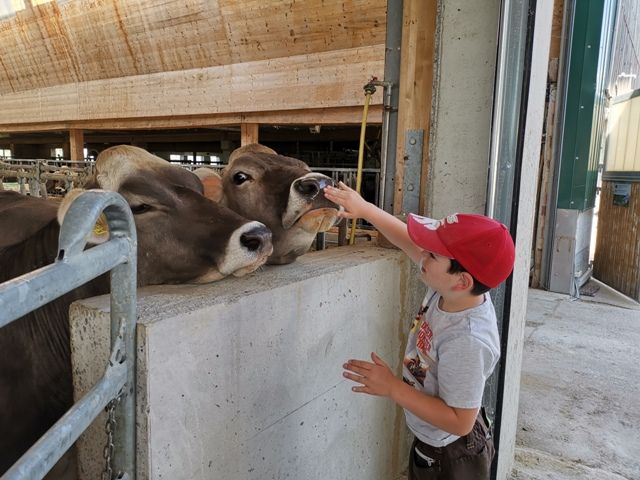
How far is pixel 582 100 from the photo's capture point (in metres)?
6.87

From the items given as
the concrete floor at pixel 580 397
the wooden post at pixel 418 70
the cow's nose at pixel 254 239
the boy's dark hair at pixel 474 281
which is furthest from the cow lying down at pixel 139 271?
the concrete floor at pixel 580 397

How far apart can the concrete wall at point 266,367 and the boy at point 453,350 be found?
0.36 meters

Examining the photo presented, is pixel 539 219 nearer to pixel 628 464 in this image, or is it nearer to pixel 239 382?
pixel 628 464

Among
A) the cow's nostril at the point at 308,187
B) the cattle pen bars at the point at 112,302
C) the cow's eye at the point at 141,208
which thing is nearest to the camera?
the cattle pen bars at the point at 112,302

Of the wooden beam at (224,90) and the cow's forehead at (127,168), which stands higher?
the wooden beam at (224,90)

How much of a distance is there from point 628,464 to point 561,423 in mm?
520

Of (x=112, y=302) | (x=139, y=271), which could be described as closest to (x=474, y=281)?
(x=112, y=302)

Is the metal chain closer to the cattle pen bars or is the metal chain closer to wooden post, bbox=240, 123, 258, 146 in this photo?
the cattle pen bars

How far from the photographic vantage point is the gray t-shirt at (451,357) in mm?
1533

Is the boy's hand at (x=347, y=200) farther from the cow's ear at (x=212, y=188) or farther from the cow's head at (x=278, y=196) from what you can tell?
the cow's ear at (x=212, y=188)

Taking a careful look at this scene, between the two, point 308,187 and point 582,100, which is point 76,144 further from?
point 308,187

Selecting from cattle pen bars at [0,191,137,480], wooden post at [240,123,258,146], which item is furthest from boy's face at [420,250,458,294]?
wooden post at [240,123,258,146]

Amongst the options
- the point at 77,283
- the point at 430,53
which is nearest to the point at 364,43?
the point at 430,53

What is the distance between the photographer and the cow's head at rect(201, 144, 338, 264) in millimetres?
2236
